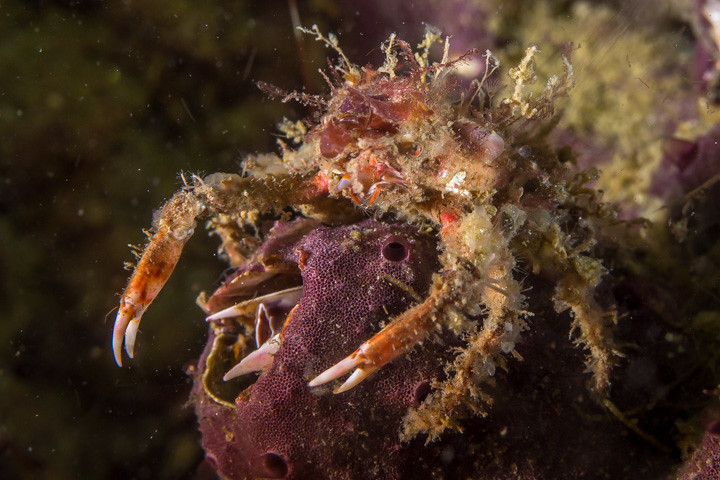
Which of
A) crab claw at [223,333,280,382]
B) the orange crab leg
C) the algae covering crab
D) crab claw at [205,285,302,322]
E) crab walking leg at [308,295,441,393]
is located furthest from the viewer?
crab claw at [205,285,302,322]

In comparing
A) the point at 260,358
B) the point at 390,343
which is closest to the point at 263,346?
the point at 260,358

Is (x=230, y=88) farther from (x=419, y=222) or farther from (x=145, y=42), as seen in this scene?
(x=419, y=222)

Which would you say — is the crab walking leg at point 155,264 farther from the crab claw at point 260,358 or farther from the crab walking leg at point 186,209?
the crab claw at point 260,358

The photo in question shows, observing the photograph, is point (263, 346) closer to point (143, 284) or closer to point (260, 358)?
point (260, 358)

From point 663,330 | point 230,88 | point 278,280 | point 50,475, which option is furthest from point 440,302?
point 50,475

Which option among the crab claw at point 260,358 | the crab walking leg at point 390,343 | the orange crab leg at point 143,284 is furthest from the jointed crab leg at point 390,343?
the orange crab leg at point 143,284

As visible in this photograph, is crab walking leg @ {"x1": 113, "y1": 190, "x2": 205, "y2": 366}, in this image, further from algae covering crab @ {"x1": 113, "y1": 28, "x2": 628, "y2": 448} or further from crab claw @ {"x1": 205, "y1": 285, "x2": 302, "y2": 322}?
crab claw @ {"x1": 205, "y1": 285, "x2": 302, "y2": 322}

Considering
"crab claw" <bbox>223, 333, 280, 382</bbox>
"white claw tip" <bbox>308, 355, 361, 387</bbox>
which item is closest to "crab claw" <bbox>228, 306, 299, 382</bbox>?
"crab claw" <bbox>223, 333, 280, 382</bbox>
